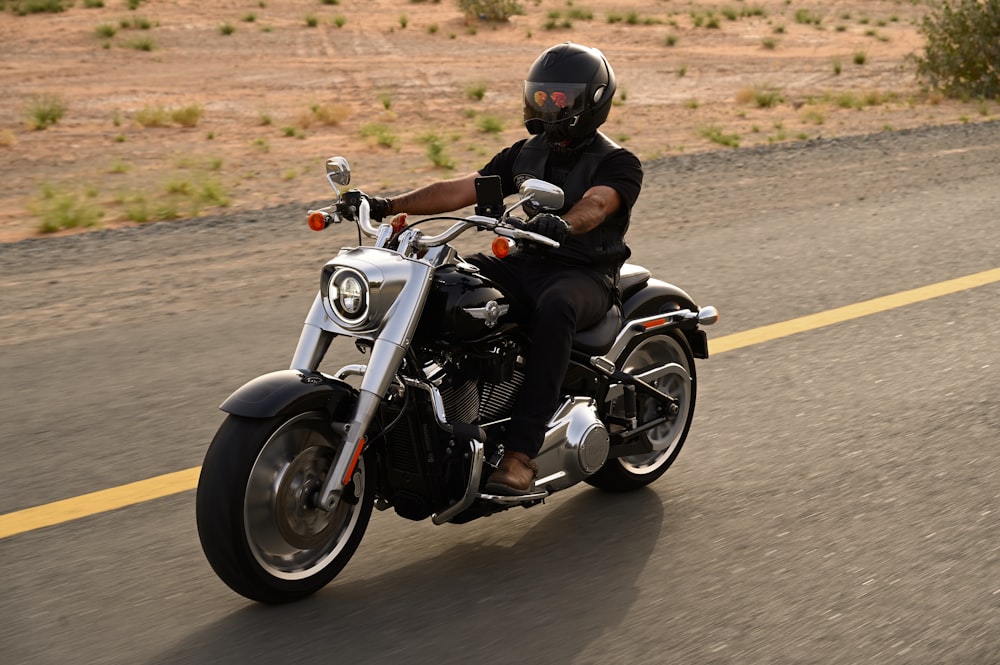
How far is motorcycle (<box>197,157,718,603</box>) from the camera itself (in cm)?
406

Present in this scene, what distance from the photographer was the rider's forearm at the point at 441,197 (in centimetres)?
503

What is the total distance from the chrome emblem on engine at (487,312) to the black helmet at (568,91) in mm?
852

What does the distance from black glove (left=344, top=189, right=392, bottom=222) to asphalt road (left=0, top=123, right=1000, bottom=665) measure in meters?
1.21

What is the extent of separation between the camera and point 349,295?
417 cm

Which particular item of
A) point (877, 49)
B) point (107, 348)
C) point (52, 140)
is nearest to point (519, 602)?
point (107, 348)

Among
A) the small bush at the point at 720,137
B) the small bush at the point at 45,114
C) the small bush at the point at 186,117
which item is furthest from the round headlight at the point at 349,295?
the small bush at the point at 45,114

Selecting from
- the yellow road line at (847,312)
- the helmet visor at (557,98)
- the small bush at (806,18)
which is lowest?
the small bush at (806,18)

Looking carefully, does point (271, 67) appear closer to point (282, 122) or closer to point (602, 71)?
point (282, 122)

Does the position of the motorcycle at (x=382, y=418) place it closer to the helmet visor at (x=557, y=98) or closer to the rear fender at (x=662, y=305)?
the rear fender at (x=662, y=305)

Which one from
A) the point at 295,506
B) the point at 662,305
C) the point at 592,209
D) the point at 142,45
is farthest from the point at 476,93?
the point at 295,506

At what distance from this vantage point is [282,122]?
21.9 metres

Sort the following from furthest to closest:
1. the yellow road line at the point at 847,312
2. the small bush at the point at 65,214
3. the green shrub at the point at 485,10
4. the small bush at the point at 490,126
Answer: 1. the green shrub at the point at 485,10
2. the small bush at the point at 490,126
3. the small bush at the point at 65,214
4. the yellow road line at the point at 847,312

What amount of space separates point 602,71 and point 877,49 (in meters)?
35.9

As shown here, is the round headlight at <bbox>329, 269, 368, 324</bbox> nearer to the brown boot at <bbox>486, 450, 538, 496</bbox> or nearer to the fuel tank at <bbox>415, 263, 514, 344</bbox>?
the fuel tank at <bbox>415, 263, 514, 344</bbox>
